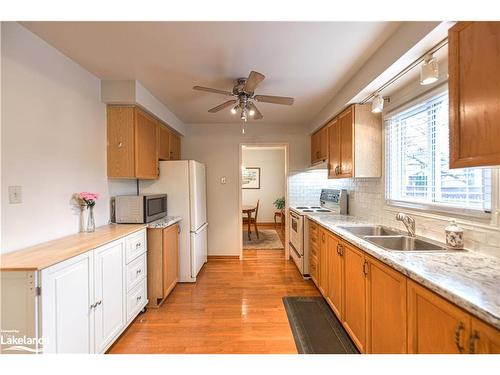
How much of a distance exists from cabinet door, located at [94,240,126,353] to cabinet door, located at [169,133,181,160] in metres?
1.95

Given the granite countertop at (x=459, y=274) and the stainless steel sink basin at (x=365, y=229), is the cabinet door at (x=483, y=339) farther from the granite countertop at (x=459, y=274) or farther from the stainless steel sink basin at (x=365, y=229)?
the stainless steel sink basin at (x=365, y=229)

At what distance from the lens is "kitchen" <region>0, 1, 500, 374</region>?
3.74ft

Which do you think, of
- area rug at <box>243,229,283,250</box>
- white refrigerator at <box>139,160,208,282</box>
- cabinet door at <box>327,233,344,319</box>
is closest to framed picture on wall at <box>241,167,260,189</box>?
area rug at <box>243,229,283,250</box>

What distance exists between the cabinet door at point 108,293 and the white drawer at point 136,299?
0.34 feet

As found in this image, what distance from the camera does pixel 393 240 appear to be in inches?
75.9

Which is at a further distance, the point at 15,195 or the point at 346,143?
the point at 346,143

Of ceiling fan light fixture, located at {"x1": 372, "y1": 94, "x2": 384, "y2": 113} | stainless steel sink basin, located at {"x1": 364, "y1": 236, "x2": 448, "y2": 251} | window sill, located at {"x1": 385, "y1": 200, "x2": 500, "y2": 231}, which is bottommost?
stainless steel sink basin, located at {"x1": 364, "y1": 236, "x2": 448, "y2": 251}

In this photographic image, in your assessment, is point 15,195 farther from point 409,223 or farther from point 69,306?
point 409,223

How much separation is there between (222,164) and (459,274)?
3.50m

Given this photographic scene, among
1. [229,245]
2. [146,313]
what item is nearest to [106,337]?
[146,313]

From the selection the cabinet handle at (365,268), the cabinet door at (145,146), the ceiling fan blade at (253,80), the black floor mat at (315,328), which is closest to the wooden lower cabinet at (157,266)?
the cabinet door at (145,146)

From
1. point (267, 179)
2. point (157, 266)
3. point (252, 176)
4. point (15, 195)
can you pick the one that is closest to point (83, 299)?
point (15, 195)

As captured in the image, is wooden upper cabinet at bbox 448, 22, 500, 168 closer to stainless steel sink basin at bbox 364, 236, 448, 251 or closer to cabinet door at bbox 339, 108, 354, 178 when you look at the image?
stainless steel sink basin at bbox 364, 236, 448, 251
